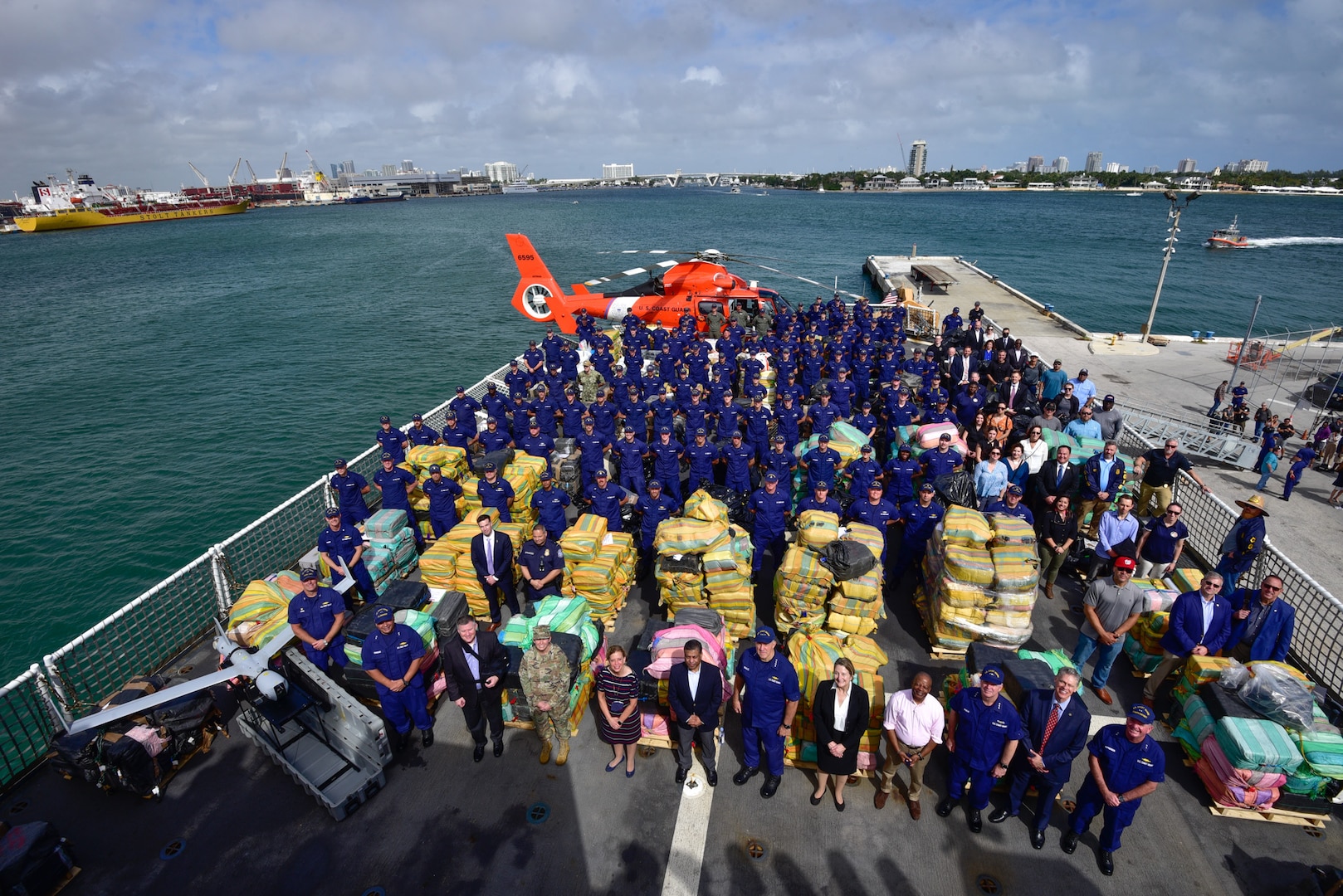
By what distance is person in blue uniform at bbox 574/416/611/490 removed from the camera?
10.3m

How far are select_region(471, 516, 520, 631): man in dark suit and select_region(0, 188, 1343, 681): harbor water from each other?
10871mm

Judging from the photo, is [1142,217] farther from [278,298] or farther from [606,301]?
[278,298]

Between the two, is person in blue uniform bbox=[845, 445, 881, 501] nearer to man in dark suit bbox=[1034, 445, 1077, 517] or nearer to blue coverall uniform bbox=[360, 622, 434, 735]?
man in dark suit bbox=[1034, 445, 1077, 517]

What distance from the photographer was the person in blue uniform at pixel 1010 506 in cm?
781

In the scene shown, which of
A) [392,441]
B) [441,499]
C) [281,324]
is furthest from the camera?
[281,324]

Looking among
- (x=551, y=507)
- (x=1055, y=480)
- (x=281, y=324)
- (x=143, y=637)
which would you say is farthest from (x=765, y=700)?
(x=281, y=324)

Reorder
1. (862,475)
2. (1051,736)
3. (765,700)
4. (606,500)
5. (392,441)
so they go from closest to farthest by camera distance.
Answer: (1051,736), (765,700), (606,500), (862,475), (392,441)

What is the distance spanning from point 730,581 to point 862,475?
2.97 metres

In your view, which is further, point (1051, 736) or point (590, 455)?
point (590, 455)

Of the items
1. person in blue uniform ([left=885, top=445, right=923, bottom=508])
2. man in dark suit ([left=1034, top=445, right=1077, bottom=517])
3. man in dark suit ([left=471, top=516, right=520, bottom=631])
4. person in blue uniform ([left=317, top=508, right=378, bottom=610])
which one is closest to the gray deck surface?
man in dark suit ([left=471, top=516, right=520, bottom=631])

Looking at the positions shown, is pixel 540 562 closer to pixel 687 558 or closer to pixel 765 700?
pixel 687 558

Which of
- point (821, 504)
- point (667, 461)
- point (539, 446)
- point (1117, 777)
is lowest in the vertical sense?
point (1117, 777)

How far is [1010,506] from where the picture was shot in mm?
7945

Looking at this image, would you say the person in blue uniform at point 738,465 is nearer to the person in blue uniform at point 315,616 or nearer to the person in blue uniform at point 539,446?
the person in blue uniform at point 539,446
